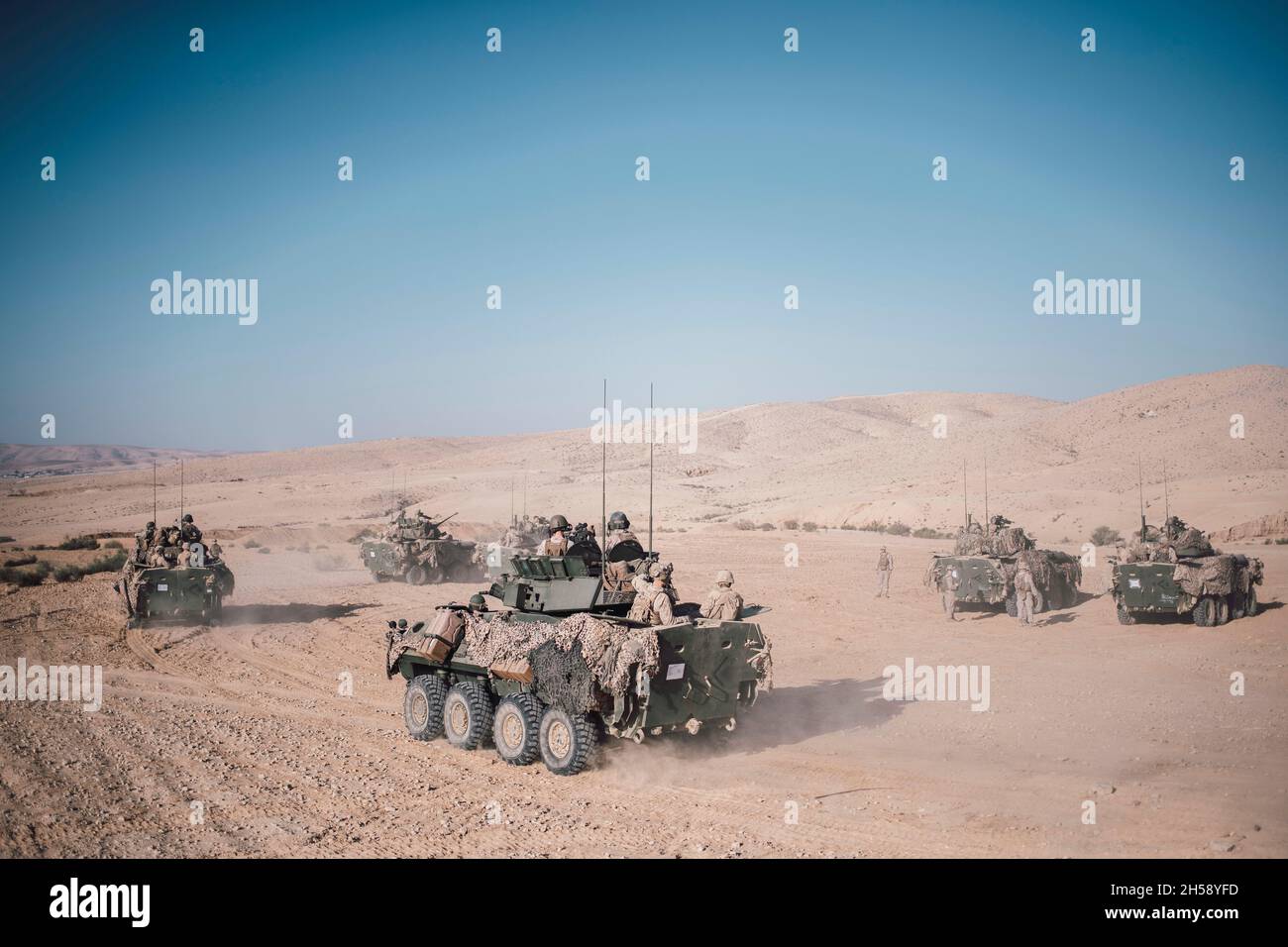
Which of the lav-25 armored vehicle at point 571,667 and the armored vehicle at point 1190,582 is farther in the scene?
the armored vehicle at point 1190,582

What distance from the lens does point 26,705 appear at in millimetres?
11953

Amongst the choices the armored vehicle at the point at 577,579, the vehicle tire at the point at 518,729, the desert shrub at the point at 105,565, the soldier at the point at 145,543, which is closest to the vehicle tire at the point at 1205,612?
the armored vehicle at the point at 577,579

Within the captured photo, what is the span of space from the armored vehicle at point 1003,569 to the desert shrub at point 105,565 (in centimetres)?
2638

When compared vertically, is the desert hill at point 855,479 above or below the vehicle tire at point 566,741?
above

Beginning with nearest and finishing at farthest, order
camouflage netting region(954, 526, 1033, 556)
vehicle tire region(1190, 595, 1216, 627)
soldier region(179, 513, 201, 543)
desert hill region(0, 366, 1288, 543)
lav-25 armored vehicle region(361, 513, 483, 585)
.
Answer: vehicle tire region(1190, 595, 1216, 627) → soldier region(179, 513, 201, 543) → camouflage netting region(954, 526, 1033, 556) → lav-25 armored vehicle region(361, 513, 483, 585) → desert hill region(0, 366, 1288, 543)

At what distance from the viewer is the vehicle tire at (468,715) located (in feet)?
33.0

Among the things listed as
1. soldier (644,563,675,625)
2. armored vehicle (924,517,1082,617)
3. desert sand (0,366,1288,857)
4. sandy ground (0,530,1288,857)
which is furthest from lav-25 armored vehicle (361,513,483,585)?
soldier (644,563,675,625)

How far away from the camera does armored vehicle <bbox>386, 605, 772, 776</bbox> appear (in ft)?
28.8

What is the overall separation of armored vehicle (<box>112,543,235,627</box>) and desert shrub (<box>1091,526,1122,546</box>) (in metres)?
31.3

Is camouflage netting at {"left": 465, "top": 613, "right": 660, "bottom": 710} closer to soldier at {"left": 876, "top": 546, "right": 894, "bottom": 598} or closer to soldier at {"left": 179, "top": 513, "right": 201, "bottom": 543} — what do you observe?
soldier at {"left": 179, "top": 513, "right": 201, "bottom": 543}

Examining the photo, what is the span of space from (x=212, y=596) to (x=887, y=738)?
48.3 ft

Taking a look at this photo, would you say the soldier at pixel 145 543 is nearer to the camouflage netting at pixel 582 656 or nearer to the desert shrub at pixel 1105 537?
the camouflage netting at pixel 582 656

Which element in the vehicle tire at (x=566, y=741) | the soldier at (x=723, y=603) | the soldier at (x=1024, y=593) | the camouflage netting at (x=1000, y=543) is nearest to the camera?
the vehicle tire at (x=566, y=741)
